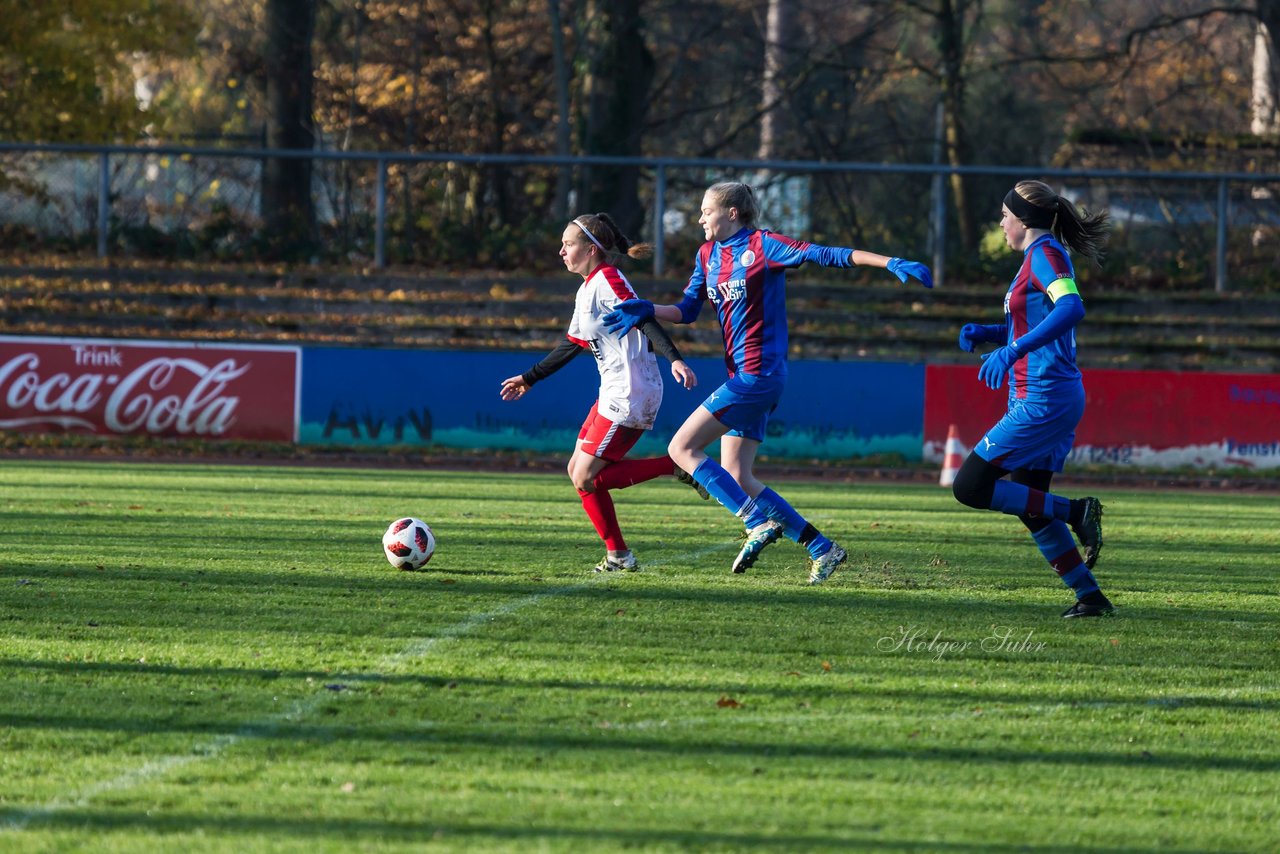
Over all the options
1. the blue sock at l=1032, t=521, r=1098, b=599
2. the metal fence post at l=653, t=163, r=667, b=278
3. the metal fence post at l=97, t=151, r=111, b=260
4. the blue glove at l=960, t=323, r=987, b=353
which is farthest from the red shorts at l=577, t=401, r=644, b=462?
the metal fence post at l=97, t=151, r=111, b=260

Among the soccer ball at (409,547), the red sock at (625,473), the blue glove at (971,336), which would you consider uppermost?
the blue glove at (971,336)

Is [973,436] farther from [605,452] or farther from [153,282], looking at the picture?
[153,282]

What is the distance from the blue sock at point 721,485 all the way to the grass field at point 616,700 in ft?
1.46

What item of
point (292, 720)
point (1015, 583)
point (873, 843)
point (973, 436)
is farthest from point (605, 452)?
point (973, 436)

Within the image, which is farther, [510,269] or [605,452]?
[510,269]

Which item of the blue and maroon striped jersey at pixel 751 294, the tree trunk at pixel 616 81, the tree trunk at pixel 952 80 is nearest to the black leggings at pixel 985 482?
the blue and maroon striped jersey at pixel 751 294

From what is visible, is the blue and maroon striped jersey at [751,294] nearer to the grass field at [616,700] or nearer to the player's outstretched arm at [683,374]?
the player's outstretched arm at [683,374]

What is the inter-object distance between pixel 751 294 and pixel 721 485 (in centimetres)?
100

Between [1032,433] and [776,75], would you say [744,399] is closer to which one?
[1032,433]

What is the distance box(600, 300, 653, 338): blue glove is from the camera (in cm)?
785

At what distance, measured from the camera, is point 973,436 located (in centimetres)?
1872

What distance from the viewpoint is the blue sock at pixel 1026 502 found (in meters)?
7.16

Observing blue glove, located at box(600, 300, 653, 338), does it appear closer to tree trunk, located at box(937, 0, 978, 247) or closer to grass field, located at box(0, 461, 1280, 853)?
grass field, located at box(0, 461, 1280, 853)

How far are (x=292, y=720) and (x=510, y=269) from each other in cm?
2128
